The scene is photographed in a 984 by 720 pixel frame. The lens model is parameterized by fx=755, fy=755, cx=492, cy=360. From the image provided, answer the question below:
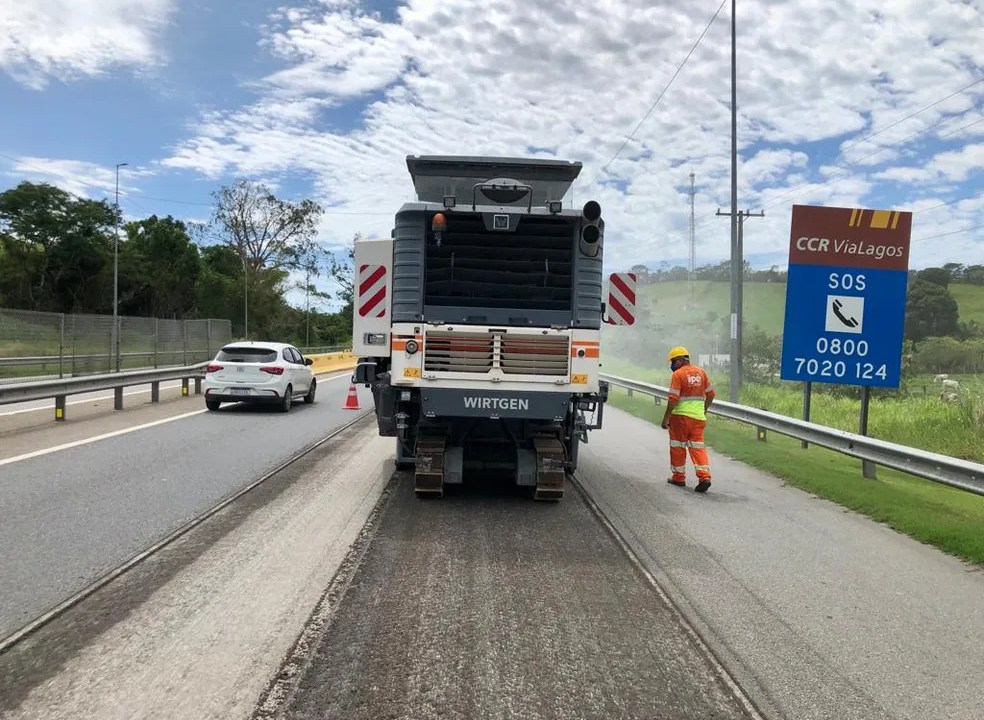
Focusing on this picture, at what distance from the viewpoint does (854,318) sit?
1150 cm

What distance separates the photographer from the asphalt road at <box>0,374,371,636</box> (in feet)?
17.1

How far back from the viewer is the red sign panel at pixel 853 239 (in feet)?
→ 37.2

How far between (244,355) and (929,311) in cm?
2474

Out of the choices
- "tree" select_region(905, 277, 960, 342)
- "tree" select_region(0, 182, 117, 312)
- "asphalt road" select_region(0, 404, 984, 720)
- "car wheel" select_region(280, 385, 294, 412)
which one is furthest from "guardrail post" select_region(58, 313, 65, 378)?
"tree" select_region(0, 182, 117, 312)

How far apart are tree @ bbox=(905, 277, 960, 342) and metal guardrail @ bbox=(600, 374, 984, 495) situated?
59.3 feet

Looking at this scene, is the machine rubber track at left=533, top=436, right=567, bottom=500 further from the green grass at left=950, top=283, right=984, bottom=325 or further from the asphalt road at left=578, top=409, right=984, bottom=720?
the green grass at left=950, top=283, right=984, bottom=325

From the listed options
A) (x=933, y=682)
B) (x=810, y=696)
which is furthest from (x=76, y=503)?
(x=933, y=682)

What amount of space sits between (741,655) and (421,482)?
426 centimetres

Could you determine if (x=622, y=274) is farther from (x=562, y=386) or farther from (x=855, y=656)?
(x=855, y=656)

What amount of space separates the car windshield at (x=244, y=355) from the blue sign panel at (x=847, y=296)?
36.4 ft

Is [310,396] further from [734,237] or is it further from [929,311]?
[929,311]

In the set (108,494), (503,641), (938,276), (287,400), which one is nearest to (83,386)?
(287,400)

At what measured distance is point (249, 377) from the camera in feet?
54.6

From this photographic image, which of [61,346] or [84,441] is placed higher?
[61,346]
